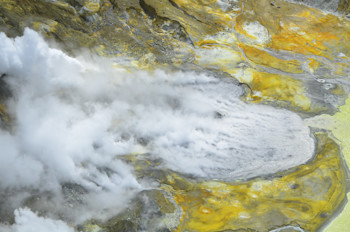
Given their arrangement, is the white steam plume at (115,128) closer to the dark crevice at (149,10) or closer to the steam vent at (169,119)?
the steam vent at (169,119)

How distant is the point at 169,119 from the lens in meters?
3.21

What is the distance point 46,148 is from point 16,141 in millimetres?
272

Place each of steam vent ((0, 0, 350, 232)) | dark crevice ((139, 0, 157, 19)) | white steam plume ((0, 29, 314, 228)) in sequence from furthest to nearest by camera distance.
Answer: dark crevice ((139, 0, 157, 19)), white steam plume ((0, 29, 314, 228)), steam vent ((0, 0, 350, 232))

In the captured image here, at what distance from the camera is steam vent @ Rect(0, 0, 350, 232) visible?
2.56 metres

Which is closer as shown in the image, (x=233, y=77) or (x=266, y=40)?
(x=233, y=77)

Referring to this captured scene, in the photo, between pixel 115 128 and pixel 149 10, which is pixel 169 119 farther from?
pixel 149 10

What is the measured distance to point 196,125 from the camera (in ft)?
10.5

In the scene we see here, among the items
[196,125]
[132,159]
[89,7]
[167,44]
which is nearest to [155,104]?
[196,125]

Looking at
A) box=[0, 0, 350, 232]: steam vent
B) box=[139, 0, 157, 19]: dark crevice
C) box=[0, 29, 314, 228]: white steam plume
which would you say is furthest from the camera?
box=[139, 0, 157, 19]: dark crevice

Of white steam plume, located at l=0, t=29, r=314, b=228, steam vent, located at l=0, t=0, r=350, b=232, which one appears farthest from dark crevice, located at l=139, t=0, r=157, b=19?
white steam plume, located at l=0, t=29, r=314, b=228

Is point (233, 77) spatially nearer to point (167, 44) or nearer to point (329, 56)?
point (167, 44)

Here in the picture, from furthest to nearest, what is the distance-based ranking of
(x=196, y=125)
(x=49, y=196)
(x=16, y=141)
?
(x=196, y=125) → (x=16, y=141) → (x=49, y=196)

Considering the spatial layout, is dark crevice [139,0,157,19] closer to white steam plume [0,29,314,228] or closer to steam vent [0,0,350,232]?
steam vent [0,0,350,232]

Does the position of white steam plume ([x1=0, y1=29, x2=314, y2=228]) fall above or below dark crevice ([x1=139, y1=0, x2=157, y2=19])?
below
